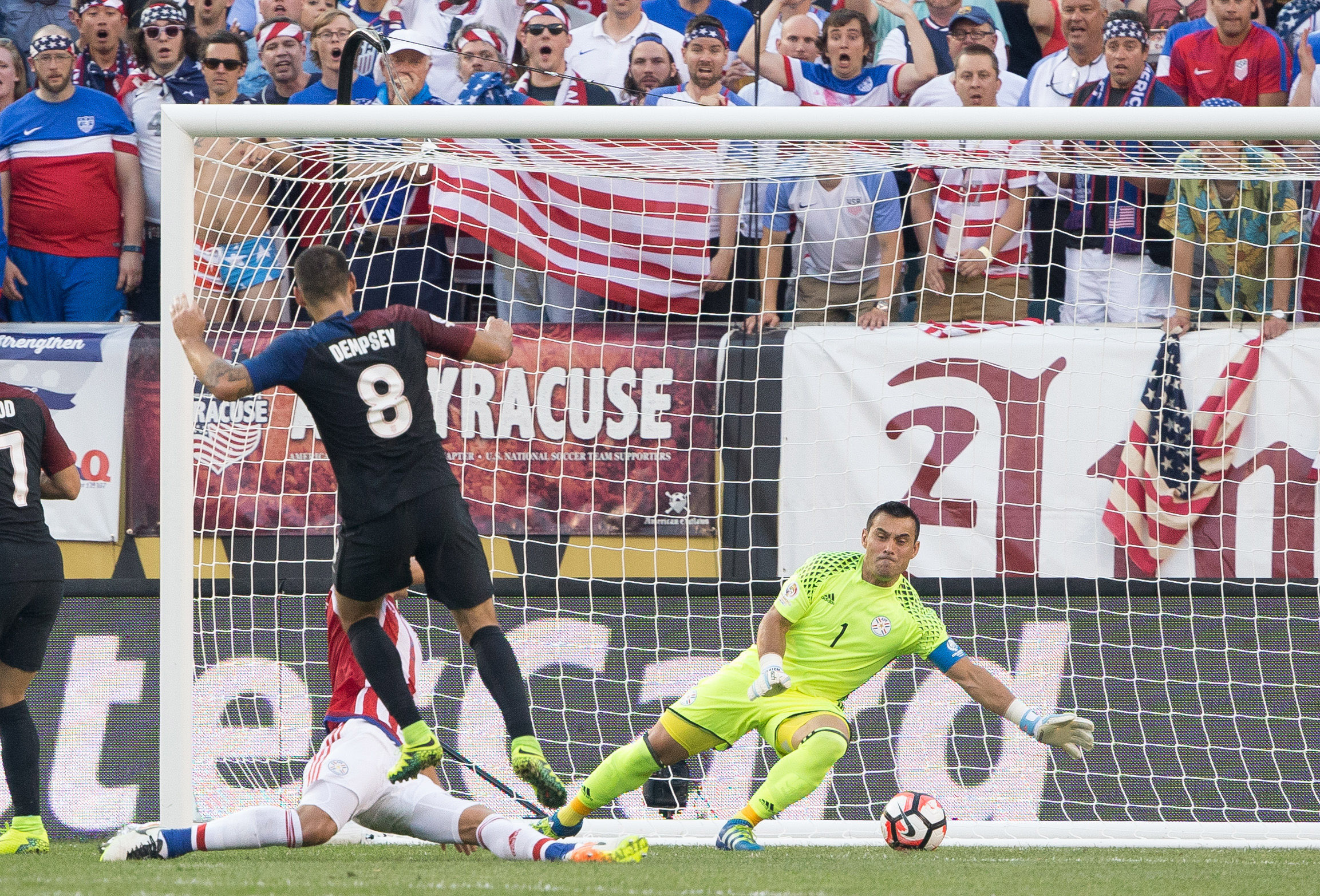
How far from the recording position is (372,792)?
497 cm

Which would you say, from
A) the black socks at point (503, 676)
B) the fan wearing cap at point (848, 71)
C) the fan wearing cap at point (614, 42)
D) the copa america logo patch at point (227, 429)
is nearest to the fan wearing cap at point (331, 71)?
the fan wearing cap at point (614, 42)

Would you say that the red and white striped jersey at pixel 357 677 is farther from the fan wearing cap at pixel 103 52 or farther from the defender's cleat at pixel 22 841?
the fan wearing cap at pixel 103 52

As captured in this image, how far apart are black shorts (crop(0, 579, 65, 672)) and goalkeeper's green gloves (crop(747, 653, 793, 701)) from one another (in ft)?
9.23

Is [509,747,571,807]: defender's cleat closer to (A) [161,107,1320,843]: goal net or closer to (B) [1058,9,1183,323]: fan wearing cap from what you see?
(A) [161,107,1320,843]: goal net

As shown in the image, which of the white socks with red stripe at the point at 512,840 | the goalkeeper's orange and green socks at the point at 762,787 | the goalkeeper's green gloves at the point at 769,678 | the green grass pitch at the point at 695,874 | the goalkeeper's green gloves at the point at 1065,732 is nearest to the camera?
the green grass pitch at the point at 695,874

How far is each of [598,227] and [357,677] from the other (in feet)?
10.5

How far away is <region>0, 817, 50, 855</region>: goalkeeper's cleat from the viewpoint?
5879 mm

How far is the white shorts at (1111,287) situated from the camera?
24.9 ft

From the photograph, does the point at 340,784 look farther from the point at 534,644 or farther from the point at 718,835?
the point at 534,644

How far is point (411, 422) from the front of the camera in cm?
498

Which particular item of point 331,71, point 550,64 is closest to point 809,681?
→ point 550,64

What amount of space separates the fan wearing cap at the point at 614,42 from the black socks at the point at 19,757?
4.75 metres

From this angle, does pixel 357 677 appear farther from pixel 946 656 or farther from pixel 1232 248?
pixel 1232 248

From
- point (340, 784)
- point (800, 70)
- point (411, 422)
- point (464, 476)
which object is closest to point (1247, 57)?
point (800, 70)
